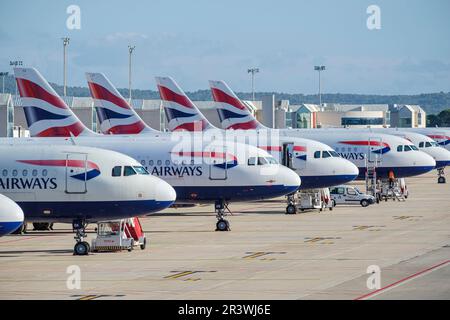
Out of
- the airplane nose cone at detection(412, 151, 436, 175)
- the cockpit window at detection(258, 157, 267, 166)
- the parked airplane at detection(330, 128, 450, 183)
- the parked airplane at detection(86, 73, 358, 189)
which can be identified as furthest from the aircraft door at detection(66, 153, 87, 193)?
the parked airplane at detection(330, 128, 450, 183)

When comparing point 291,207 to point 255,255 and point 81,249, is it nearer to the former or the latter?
point 255,255

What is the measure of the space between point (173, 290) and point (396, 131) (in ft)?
272

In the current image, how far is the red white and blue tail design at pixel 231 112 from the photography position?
10969 centimetres

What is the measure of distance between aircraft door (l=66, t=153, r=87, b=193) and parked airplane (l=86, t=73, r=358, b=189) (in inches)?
879

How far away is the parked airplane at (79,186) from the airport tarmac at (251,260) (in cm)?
187

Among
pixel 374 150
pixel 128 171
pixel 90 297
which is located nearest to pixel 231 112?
pixel 374 150

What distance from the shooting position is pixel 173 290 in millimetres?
39500

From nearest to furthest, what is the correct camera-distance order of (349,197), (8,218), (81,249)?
(8,218) < (81,249) < (349,197)

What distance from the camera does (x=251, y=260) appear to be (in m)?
48.8

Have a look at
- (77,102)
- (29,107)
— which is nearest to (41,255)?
(29,107)

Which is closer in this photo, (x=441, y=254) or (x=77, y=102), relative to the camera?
(x=441, y=254)

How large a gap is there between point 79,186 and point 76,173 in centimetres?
61

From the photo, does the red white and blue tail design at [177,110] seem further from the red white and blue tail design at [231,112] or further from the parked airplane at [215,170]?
the parked airplane at [215,170]
